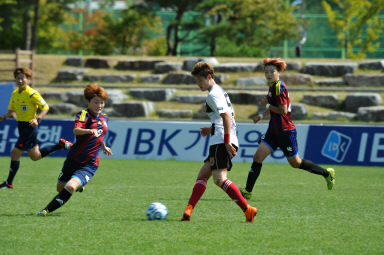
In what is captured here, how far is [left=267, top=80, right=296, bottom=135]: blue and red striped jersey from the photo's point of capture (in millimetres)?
8977

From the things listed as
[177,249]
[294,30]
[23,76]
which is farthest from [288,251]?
[294,30]

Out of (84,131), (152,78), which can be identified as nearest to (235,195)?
Answer: (84,131)

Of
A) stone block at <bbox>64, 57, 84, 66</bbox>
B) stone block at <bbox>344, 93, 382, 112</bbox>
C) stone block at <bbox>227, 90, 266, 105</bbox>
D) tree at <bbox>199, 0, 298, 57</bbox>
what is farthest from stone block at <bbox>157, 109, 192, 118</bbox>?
tree at <bbox>199, 0, 298, 57</bbox>

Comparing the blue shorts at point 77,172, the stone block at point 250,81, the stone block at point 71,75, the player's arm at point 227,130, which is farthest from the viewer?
the stone block at point 71,75

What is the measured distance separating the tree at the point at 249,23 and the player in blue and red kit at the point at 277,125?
87.2 feet

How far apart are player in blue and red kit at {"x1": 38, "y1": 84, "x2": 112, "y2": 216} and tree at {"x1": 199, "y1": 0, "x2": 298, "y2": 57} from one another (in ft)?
93.8

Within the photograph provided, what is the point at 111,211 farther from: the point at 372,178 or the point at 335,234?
the point at 372,178

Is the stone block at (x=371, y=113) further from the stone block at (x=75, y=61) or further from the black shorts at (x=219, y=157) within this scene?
the black shorts at (x=219, y=157)

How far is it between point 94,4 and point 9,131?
3643cm

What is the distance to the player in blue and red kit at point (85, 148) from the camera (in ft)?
23.7

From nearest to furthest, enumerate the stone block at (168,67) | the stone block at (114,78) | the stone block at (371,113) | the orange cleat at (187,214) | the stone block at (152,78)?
the orange cleat at (187,214)
the stone block at (371,113)
the stone block at (152,78)
the stone block at (114,78)
the stone block at (168,67)

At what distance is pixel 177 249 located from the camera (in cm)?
550

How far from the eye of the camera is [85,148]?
7484 millimetres

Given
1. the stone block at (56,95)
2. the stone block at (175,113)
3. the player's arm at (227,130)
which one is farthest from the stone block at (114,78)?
the player's arm at (227,130)
